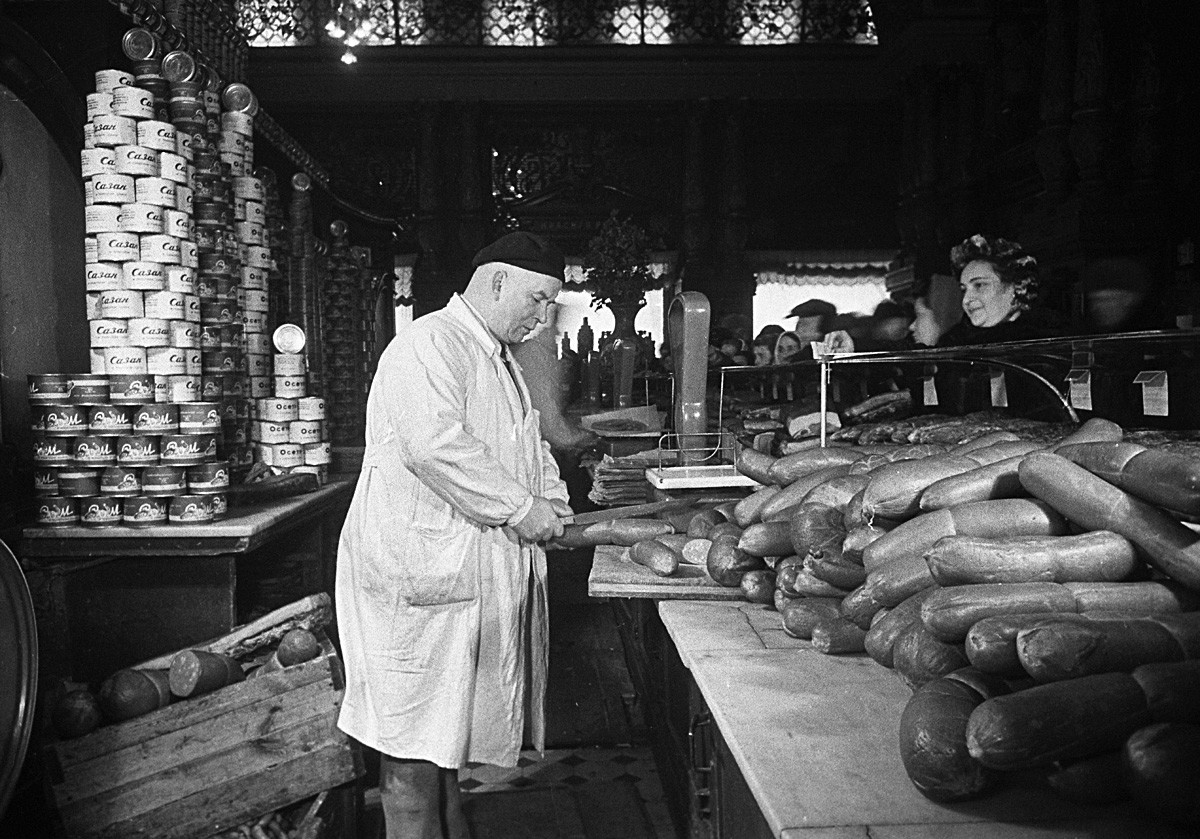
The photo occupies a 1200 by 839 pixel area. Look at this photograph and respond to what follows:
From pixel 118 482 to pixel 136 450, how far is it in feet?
0.38

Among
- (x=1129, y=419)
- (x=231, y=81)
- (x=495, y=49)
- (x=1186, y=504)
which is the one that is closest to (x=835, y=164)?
(x=495, y=49)

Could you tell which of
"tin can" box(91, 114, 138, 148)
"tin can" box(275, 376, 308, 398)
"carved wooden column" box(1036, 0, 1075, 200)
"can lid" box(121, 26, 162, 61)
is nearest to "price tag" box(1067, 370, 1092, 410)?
"tin can" box(91, 114, 138, 148)

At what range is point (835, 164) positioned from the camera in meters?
9.12

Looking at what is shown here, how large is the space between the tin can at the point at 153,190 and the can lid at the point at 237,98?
79 centimetres

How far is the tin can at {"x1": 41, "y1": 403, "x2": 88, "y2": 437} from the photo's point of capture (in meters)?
3.08

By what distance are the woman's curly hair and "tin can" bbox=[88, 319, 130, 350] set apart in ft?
9.46

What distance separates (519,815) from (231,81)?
3551 millimetres

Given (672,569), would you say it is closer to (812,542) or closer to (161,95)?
(812,542)

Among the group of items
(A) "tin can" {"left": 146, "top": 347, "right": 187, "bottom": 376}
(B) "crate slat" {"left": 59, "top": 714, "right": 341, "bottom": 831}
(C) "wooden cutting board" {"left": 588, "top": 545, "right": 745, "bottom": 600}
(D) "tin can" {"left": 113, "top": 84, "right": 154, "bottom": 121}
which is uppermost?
(D) "tin can" {"left": 113, "top": 84, "right": 154, "bottom": 121}

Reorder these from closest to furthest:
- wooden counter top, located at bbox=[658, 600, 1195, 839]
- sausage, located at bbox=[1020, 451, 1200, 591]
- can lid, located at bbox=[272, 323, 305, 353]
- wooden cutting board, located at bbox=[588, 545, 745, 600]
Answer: wooden counter top, located at bbox=[658, 600, 1195, 839] < sausage, located at bbox=[1020, 451, 1200, 591] < wooden cutting board, located at bbox=[588, 545, 745, 600] < can lid, located at bbox=[272, 323, 305, 353]

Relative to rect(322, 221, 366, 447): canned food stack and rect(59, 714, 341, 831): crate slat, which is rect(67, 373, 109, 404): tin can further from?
rect(322, 221, 366, 447): canned food stack

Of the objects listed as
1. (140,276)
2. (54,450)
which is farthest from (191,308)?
(54,450)

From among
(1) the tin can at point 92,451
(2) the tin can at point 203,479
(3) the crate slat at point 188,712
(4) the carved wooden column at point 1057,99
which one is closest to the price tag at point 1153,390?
(3) the crate slat at point 188,712

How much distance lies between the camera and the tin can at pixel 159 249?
129 inches
